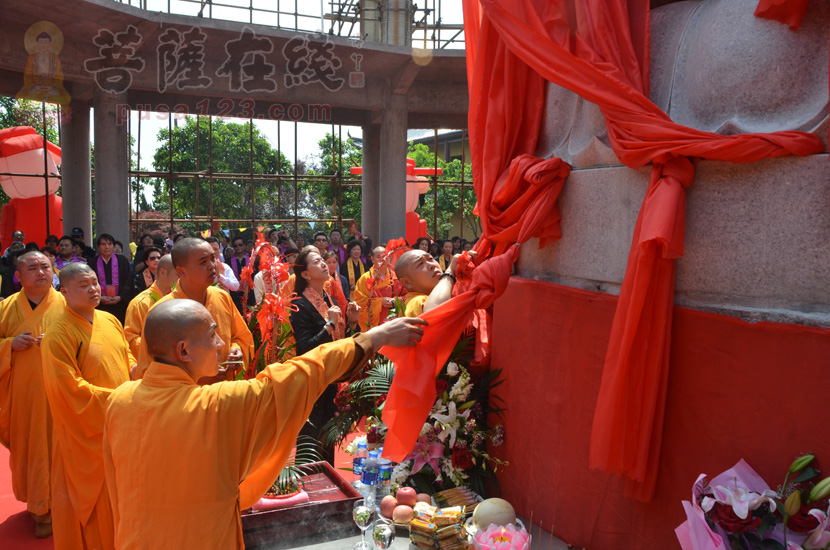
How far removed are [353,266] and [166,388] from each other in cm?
714

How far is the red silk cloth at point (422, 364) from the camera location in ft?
10.8

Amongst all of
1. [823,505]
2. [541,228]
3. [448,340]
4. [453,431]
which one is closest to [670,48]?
[541,228]

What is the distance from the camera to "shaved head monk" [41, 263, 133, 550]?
3883 mm

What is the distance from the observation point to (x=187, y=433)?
241cm

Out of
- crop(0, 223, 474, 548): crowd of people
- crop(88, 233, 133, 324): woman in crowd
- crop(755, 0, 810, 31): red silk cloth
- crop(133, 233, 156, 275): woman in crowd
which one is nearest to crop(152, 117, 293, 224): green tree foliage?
crop(133, 233, 156, 275): woman in crowd

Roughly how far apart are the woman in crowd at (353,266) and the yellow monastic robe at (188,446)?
22.5 ft

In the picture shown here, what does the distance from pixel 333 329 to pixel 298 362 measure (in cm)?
233

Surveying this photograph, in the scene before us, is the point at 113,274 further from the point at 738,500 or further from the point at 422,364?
the point at 738,500

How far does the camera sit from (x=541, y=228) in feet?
11.5

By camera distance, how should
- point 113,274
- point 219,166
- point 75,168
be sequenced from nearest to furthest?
point 113,274 → point 75,168 → point 219,166

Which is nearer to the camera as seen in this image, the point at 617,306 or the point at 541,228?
the point at 617,306

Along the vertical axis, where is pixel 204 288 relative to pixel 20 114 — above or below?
below

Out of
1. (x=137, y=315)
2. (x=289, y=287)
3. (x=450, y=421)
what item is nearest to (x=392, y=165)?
(x=289, y=287)

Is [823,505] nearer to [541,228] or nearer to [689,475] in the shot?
[689,475]
